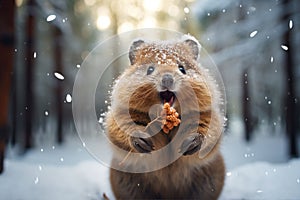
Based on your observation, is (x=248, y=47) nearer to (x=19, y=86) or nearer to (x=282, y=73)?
(x=282, y=73)

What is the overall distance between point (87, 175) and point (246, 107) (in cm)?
62

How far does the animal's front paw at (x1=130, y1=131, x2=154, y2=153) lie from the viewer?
919 millimetres

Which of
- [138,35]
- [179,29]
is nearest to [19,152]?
[138,35]

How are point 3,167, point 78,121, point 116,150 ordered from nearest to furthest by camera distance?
point 116,150
point 3,167
point 78,121

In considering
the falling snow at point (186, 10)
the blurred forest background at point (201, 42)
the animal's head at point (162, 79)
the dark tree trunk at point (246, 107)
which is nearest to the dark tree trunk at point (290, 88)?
the blurred forest background at point (201, 42)

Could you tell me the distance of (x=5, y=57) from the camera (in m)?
1.18

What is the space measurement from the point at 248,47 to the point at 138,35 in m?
0.42

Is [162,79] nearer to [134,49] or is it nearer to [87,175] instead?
[134,49]

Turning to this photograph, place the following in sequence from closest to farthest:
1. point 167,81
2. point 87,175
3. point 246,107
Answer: point 167,81 < point 87,175 < point 246,107

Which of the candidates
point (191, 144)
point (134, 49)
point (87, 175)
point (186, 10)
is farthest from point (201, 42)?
point (87, 175)

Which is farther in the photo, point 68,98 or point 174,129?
point 68,98

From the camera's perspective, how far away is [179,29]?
1218mm

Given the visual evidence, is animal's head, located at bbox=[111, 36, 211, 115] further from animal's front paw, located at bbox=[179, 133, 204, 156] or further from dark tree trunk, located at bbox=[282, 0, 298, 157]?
dark tree trunk, located at bbox=[282, 0, 298, 157]

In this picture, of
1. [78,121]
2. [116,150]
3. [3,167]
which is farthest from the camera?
[78,121]
